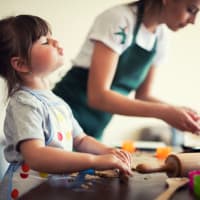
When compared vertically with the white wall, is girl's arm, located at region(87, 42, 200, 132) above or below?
above

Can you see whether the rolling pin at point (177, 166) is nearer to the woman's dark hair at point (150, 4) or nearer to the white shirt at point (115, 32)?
the white shirt at point (115, 32)

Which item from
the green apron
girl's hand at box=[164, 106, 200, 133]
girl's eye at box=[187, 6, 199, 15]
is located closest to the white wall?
the green apron

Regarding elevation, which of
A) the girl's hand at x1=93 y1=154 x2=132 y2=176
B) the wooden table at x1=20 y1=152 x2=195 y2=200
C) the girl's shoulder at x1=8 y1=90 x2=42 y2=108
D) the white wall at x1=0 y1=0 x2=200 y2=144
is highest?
the girl's shoulder at x1=8 y1=90 x2=42 y2=108

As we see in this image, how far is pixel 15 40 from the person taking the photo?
712 millimetres

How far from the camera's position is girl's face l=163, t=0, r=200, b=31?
954mm

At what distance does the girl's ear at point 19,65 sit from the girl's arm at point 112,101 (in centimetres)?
24

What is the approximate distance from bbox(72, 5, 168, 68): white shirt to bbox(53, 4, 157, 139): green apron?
23 millimetres

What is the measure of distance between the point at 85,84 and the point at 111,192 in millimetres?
493

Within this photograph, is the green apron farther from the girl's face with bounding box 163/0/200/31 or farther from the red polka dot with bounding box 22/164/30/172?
the red polka dot with bounding box 22/164/30/172

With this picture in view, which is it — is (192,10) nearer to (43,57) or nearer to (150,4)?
(150,4)

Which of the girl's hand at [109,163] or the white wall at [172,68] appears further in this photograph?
the white wall at [172,68]

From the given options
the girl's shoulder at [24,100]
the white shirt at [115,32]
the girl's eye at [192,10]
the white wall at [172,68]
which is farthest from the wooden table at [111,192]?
the white wall at [172,68]

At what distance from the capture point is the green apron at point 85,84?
1.04m

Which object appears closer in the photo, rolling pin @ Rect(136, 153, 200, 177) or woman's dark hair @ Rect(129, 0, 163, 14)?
rolling pin @ Rect(136, 153, 200, 177)
